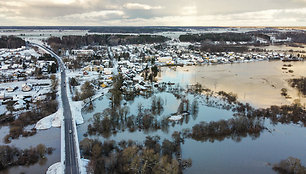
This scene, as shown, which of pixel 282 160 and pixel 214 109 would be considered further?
pixel 214 109

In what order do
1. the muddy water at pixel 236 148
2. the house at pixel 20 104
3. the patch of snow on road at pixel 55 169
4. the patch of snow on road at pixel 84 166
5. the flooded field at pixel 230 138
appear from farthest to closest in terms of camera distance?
1. the house at pixel 20 104
2. the flooded field at pixel 230 138
3. the muddy water at pixel 236 148
4. the patch of snow on road at pixel 55 169
5. the patch of snow on road at pixel 84 166

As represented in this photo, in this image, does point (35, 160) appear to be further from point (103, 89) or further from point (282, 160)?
point (282, 160)

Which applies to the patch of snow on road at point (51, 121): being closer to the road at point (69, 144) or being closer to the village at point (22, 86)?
the road at point (69, 144)

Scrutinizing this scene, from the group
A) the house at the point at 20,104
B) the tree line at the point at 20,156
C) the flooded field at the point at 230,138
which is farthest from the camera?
the house at the point at 20,104

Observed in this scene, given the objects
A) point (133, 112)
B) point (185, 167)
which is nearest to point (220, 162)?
point (185, 167)

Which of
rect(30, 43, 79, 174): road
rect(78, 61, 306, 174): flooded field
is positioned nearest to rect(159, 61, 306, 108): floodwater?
rect(78, 61, 306, 174): flooded field

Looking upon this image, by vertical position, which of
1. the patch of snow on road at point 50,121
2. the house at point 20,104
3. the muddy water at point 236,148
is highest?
the house at point 20,104

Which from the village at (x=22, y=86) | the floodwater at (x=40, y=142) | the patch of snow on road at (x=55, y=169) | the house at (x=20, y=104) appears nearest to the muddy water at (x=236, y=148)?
the floodwater at (x=40, y=142)

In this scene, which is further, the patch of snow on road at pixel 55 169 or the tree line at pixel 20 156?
the tree line at pixel 20 156

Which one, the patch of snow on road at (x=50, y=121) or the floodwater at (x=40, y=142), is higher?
the patch of snow on road at (x=50, y=121)
